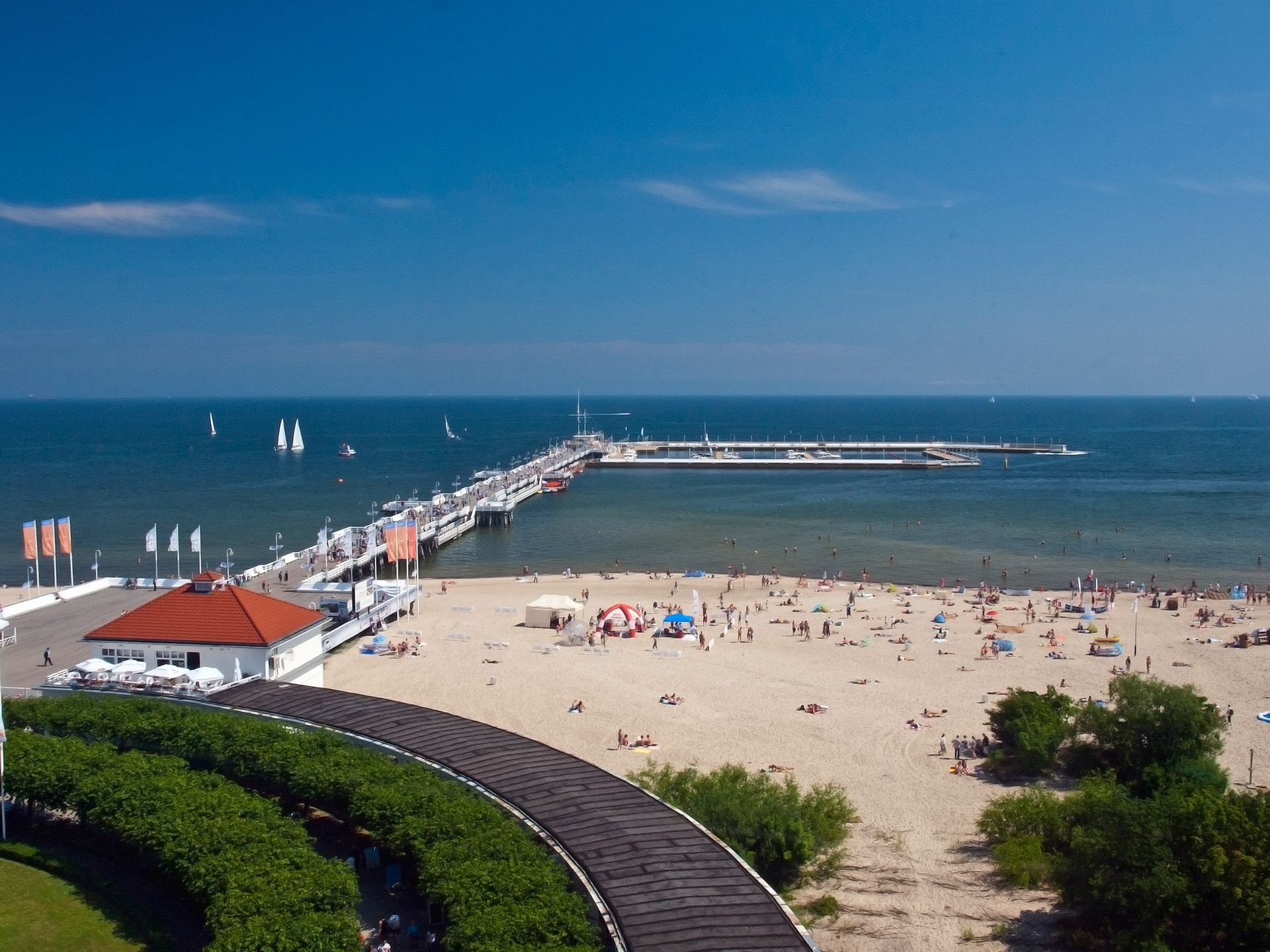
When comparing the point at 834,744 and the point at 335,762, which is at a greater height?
the point at 335,762

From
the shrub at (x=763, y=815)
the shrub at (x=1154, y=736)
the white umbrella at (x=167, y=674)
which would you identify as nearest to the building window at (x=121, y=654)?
the white umbrella at (x=167, y=674)

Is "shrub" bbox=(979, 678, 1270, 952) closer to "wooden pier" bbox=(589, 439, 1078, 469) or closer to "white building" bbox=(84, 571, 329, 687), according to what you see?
"white building" bbox=(84, 571, 329, 687)

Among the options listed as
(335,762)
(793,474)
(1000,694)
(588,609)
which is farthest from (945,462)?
(335,762)

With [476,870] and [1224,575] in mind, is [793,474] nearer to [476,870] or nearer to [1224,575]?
[1224,575]

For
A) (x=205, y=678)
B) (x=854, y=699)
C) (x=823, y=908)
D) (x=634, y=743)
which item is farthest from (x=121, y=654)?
(x=854, y=699)

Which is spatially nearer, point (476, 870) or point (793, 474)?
point (476, 870)

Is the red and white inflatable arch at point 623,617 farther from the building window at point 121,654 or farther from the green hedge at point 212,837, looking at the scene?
the green hedge at point 212,837
